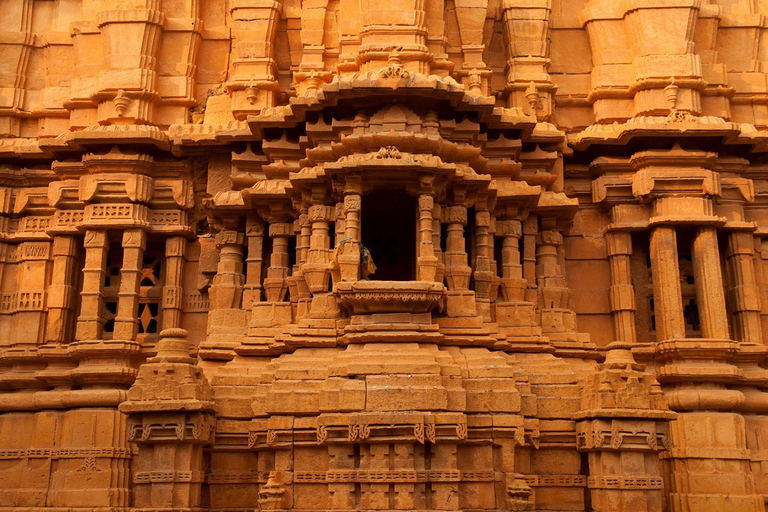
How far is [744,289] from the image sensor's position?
721 inches

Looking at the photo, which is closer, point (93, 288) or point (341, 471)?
point (341, 471)

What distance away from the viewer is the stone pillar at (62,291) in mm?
18328

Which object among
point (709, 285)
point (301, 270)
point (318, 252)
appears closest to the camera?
point (318, 252)

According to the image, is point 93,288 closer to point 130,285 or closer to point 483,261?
point 130,285

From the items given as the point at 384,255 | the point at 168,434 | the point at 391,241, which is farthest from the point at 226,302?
the point at 168,434

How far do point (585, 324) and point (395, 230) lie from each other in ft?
14.0

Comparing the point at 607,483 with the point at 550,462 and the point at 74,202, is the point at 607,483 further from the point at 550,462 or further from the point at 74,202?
the point at 74,202

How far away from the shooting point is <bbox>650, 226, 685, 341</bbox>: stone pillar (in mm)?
17609

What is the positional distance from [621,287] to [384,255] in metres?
4.73

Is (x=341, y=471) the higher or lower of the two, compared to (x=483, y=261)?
lower

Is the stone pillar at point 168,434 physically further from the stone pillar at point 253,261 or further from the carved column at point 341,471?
the stone pillar at point 253,261

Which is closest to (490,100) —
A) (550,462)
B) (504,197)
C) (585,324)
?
(504,197)

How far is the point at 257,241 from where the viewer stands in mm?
17734

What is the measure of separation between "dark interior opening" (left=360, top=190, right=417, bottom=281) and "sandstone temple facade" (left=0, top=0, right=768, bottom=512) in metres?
0.06
